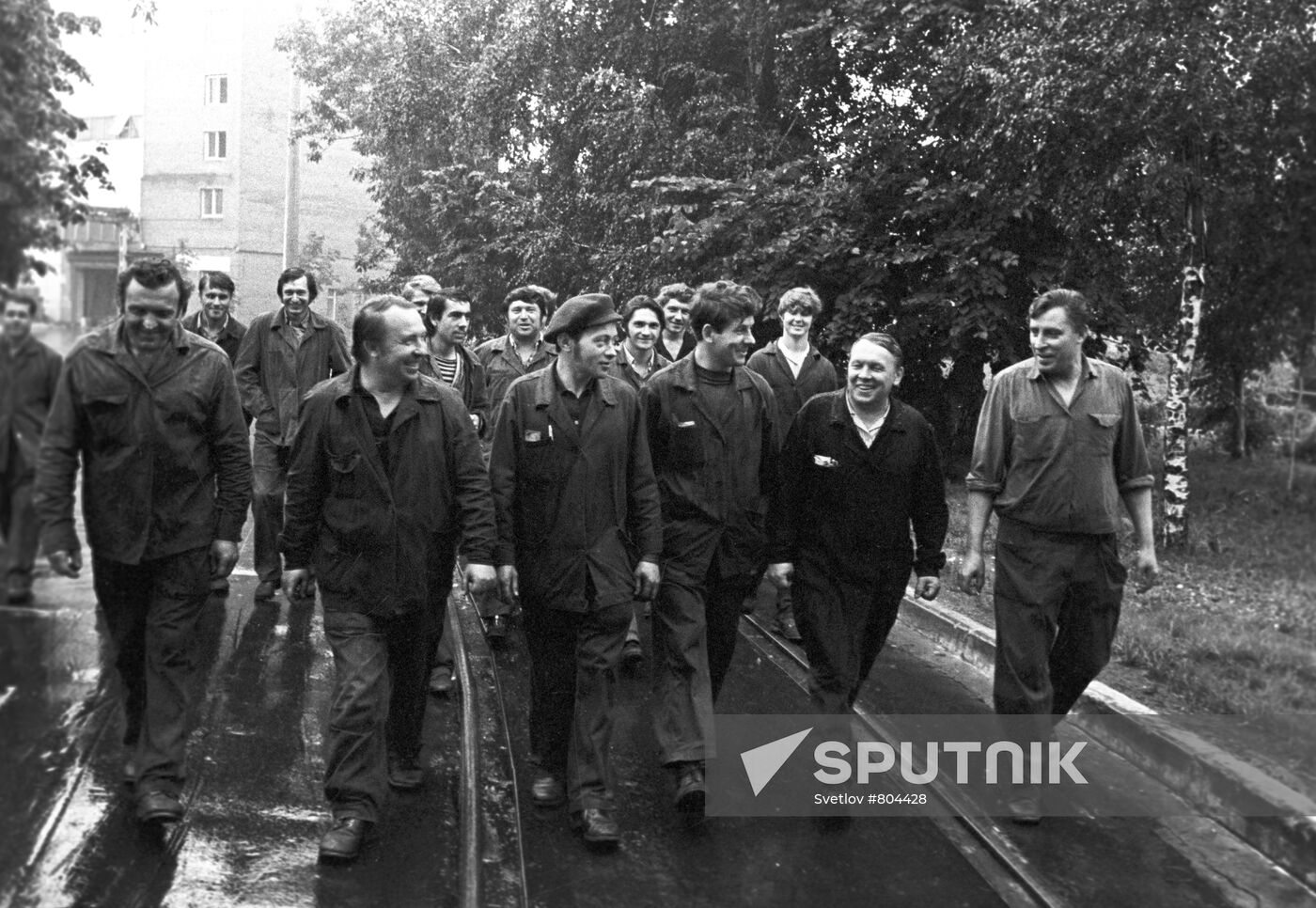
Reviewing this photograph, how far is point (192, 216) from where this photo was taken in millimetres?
4547

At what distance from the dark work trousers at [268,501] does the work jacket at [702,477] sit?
3.18m

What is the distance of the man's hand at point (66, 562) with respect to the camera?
151 inches

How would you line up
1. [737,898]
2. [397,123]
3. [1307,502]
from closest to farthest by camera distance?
[737,898] → [1307,502] → [397,123]

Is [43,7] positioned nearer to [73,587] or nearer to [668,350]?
[73,587]

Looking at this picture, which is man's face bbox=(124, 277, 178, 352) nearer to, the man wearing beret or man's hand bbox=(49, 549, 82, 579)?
man's hand bbox=(49, 549, 82, 579)

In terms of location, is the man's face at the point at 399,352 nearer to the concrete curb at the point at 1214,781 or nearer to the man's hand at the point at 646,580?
the man's hand at the point at 646,580

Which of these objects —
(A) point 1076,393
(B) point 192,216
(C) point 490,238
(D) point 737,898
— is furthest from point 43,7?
(C) point 490,238

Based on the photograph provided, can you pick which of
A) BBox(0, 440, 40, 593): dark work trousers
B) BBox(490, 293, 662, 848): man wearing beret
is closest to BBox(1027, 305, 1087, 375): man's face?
BBox(490, 293, 662, 848): man wearing beret

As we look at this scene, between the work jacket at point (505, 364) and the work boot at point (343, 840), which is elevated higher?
the work jacket at point (505, 364)

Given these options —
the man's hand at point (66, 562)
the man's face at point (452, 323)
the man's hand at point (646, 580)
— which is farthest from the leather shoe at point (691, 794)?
the man's face at point (452, 323)

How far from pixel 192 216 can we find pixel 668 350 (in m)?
5.43

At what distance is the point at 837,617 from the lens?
564 centimetres

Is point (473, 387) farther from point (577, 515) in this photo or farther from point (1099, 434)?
point (1099, 434)

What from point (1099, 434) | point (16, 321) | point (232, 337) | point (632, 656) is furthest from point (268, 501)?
point (1099, 434)
